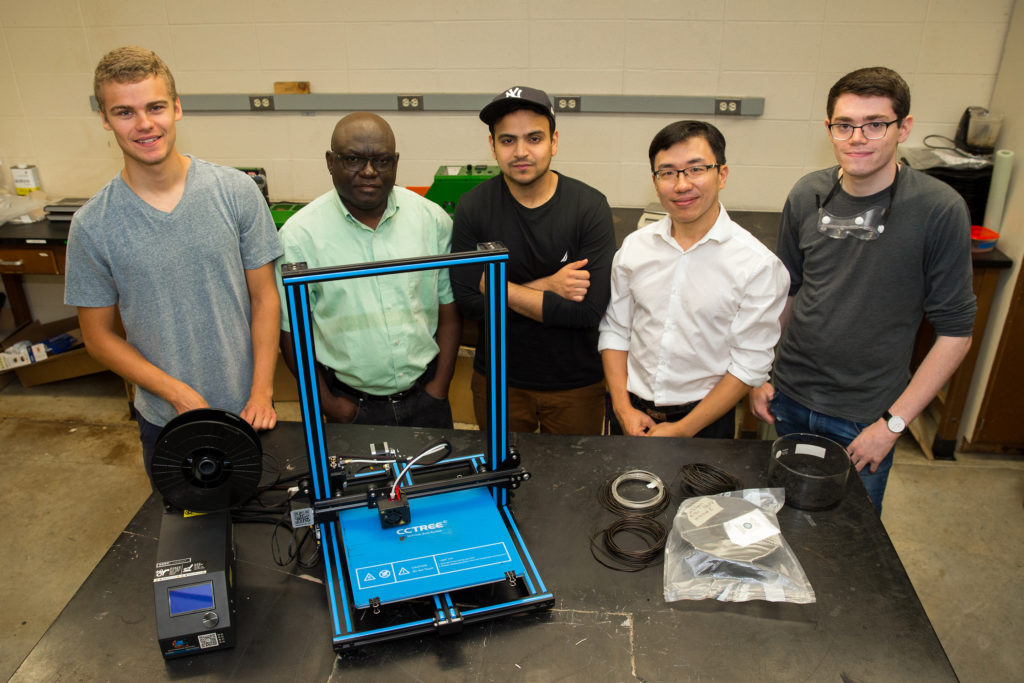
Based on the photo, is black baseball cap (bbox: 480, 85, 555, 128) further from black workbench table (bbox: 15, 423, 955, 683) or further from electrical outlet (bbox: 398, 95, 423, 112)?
electrical outlet (bbox: 398, 95, 423, 112)

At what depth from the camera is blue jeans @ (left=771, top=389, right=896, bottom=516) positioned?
1912 mm

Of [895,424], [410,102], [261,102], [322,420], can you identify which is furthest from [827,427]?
[261,102]

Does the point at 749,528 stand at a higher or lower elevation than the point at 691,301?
lower

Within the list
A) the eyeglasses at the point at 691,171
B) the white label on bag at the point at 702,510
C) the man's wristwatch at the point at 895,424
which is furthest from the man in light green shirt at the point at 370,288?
the man's wristwatch at the point at 895,424

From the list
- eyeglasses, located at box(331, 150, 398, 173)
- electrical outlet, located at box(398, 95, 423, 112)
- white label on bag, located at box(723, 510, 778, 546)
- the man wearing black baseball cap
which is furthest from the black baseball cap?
electrical outlet, located at box(398, 95, 423, 112)

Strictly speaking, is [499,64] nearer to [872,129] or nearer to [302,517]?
[872,129]

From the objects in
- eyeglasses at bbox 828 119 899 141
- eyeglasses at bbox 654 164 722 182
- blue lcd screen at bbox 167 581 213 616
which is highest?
eyeglasses at bbox 828 119 899 141

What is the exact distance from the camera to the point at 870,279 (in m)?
1.80

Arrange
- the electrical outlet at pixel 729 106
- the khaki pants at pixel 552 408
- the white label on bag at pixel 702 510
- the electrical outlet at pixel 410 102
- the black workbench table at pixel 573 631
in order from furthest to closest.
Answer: the electrical outlet at pixel 410 102
the electrical outlet at pixel 729 106
the khaki pants at pixel 552 408
the white label on bag at pixel 702 510
the black workbench table at pixel 573 631

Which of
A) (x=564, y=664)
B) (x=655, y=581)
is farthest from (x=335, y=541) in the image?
(x=655, y=581)

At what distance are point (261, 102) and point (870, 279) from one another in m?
2.99

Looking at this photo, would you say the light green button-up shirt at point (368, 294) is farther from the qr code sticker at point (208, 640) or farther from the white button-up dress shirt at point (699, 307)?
the qr code sticker at point (208, 640)

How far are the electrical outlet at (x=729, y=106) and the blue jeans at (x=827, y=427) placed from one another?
1.83m

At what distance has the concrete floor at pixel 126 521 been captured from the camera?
2.33m
